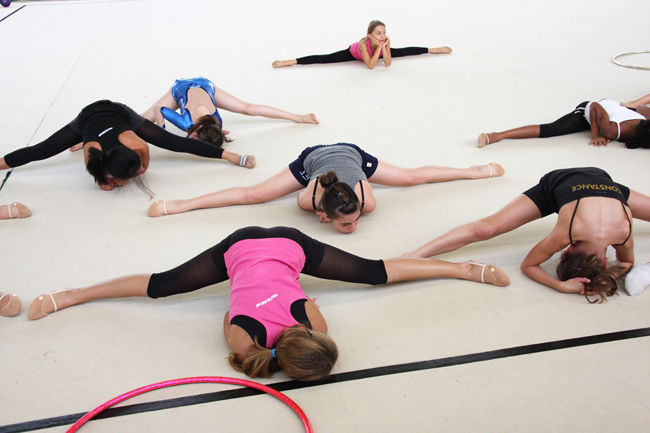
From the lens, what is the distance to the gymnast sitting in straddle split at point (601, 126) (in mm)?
3531

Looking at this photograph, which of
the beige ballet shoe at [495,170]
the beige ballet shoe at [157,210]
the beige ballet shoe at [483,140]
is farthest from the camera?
the beige ballet shoe at [483,140]

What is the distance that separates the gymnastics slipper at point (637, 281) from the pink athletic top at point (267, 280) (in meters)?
1.45

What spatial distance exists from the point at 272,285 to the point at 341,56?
4.02 meters

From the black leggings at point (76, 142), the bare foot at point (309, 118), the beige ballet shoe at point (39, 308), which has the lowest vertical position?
the beige ballet shoe at point (39, 308)

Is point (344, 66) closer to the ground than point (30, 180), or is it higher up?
higher up

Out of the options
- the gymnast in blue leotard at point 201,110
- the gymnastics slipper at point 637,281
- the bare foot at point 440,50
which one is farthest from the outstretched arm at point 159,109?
the gymnastics slipper at point 637,281

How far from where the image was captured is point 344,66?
5492mm

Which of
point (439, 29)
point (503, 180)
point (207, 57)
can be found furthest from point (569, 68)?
point (207, 57)

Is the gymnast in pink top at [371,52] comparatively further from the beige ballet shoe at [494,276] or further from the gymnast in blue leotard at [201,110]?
the beige ballet shoe at [494,276]

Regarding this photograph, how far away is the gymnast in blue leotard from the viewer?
3.71 m

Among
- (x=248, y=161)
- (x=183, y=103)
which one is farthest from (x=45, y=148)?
(x=248, y=161)

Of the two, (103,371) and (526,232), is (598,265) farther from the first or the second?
(103,371)

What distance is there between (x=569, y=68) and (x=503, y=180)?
8.27ft

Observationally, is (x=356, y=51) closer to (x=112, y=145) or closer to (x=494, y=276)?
(x=112, y=145)
